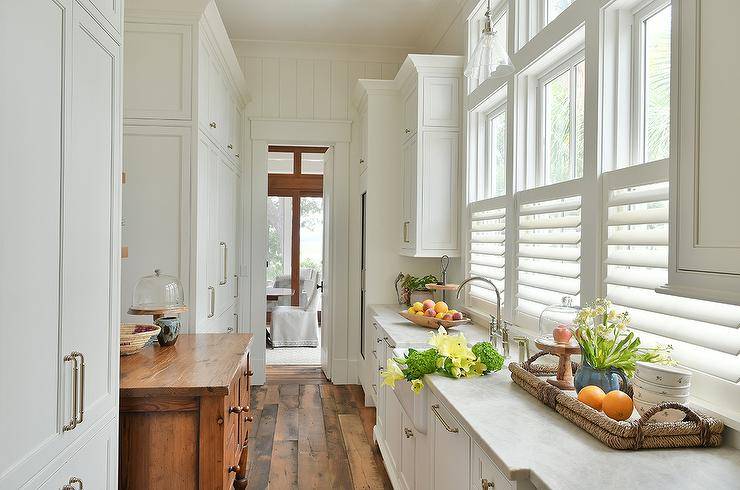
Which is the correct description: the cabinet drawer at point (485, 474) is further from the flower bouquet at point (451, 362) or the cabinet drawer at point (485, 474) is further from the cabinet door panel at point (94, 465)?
the cabinet door panel at point (94, 465)

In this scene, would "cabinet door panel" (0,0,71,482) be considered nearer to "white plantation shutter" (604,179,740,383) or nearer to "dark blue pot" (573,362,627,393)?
"dark blue pot" (573,362,627,393)

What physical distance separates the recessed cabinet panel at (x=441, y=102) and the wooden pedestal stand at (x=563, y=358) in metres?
2.40

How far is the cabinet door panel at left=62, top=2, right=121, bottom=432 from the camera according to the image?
56.3 inches

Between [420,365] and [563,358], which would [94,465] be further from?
[563,358]

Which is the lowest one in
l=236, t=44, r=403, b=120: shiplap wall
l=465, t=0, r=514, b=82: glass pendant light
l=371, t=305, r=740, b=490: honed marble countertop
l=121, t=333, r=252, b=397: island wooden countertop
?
l=121, t=333, r=252, b=397: island wooden countertop

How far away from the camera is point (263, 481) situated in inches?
125

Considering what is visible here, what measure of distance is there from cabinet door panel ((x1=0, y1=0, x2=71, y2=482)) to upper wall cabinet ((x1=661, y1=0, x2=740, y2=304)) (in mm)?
1421

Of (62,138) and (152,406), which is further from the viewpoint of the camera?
(152,406)

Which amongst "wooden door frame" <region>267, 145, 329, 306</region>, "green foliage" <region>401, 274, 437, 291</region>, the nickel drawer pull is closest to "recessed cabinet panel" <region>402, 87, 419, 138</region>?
"green foliage" <region>401, 274, 437, 291</region>

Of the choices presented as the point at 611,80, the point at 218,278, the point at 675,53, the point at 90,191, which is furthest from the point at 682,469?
the point at 218,278

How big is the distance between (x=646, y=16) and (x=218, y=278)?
3.15 meters

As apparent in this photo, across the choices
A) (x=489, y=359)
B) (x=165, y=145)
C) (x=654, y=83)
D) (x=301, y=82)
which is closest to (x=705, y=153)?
(x=654, y=83)

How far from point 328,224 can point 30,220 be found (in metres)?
4.28

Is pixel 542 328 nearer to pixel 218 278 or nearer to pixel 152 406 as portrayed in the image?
pixel 152 406
